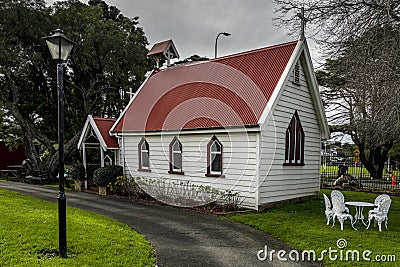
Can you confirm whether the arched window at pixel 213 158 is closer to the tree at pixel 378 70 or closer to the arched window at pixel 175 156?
the arched window at pixel 175 156

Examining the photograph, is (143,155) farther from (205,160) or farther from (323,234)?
(323,234)

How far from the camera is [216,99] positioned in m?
15.8

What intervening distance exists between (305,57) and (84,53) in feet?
56.8

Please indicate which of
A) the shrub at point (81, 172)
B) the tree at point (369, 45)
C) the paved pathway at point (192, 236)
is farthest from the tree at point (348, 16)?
the shrub at point (81, 172)

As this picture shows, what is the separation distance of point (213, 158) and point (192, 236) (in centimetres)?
535

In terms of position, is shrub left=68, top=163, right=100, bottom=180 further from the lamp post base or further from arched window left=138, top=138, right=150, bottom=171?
the lamp post base

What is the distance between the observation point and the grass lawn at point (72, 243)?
6820 millimetres

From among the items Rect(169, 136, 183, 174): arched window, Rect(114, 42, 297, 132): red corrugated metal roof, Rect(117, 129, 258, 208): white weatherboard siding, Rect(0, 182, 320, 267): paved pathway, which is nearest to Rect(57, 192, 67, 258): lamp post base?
Rect(0, 182, 320, 267): paved pathway

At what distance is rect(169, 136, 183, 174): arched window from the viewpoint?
15978 millimetres

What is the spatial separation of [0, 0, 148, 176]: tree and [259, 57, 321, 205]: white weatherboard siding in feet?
52.5

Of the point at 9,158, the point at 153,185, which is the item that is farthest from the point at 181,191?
the point at 9,158

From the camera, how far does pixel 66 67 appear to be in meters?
30.0

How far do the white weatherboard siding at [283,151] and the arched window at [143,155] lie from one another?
6930 mm

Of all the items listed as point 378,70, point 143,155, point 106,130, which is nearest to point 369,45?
point 378,70
